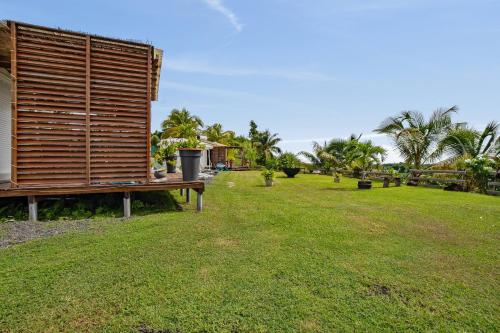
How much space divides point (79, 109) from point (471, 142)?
1762 centimetres

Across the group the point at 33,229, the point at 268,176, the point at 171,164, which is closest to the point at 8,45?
the point at 33,229

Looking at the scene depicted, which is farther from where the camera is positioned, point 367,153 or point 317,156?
point 317,156

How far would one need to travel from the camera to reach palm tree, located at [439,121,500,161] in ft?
46.6

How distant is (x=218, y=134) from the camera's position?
38.2 metres

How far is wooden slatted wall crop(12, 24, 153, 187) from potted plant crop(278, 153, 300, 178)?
14.1 m

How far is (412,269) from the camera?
10.9 feet

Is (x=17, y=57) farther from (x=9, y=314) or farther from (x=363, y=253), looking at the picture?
(x=363, y=253)

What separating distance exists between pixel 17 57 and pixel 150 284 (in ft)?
17.0

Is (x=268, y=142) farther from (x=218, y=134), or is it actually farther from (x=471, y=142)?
(x=471, y=142)

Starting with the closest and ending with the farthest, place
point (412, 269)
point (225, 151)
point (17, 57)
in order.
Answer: point (412, 269) → point (17, 57) → point (225, 151)

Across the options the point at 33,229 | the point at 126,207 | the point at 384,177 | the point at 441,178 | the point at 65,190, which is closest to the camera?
the point at 33,229

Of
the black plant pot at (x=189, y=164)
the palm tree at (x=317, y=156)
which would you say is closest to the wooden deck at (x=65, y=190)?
the black plant pot at (x=189, y=164)

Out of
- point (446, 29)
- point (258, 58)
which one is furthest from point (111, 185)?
point (446, 29)

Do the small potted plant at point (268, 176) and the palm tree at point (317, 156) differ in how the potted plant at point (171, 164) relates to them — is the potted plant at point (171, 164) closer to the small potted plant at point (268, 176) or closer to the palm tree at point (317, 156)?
the small potted plant at point (268, 176)
